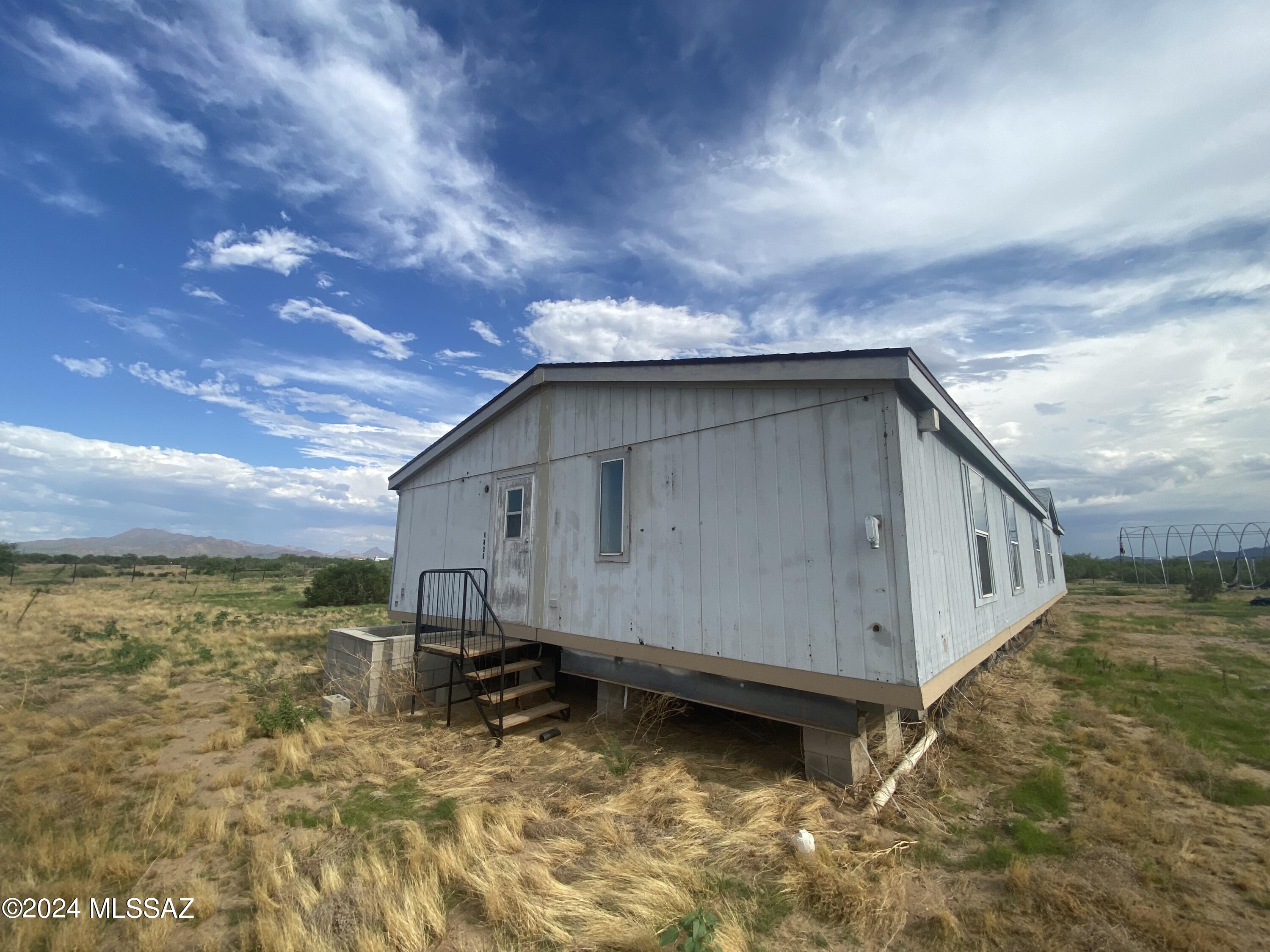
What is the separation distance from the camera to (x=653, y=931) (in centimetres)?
311

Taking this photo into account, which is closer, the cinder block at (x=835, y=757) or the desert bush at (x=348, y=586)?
the cinder block at (x=835, y=757)

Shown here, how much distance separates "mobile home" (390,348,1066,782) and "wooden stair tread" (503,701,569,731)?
0.48 feet

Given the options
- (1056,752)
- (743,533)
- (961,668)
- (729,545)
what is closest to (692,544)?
(729,545)

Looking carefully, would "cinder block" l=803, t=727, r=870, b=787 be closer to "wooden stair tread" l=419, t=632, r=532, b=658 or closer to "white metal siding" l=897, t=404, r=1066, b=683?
"white metal siding" l=897, t=404, r=1066, b=683

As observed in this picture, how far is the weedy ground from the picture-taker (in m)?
3.24

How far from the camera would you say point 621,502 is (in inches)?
281

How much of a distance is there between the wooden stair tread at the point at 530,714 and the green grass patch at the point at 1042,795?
15.7ft

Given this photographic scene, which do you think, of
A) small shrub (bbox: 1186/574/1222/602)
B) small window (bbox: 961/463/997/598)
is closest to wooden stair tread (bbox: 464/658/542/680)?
small window (bbox: 961/463/997/598)

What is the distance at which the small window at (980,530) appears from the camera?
25.5 ft

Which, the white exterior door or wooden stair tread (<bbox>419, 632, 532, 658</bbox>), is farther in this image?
the white exterior door

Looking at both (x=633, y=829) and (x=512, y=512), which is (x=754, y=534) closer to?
(x=633, y=829)

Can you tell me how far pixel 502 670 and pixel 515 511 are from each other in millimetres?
2614

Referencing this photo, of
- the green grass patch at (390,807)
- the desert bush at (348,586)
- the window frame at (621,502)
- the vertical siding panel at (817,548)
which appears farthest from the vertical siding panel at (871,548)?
the desert bush at (348,586)

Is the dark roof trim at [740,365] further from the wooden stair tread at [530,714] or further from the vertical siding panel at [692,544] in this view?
the wooden stair tread at [530,714]
